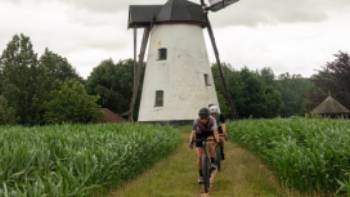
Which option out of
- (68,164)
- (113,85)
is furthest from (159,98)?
(68,164)

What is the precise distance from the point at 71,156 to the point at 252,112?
55908 millimetres

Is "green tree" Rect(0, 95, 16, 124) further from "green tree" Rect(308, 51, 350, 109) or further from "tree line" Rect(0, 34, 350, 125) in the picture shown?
"green tree" Rect(308, 51, 350, 109)

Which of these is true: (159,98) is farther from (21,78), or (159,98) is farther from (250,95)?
(250,95)

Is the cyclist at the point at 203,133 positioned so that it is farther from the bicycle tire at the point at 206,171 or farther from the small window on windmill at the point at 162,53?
the small window on windmill at the point at 162,53

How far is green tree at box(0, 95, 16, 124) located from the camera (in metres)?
46.7

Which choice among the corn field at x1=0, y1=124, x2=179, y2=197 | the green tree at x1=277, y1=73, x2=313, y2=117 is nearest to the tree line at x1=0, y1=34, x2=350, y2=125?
the green tree at x1=277, y1=73, x2=313, y2=117

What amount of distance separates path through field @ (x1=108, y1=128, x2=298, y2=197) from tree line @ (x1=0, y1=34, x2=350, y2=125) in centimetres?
3033

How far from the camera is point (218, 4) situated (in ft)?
139

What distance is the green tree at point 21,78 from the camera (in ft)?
172

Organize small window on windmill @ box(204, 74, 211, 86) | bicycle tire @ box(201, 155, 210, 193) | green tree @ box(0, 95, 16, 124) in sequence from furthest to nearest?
green tree @ box(0, 95, 16, 124), small window on windmill @ box(204, 74, 211, 86), bicycle tire @ box(201, 155, 210, 193)

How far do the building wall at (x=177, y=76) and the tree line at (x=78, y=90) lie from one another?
32.7 feet

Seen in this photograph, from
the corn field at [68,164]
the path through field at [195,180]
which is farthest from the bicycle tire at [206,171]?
the corn field at [68,164]

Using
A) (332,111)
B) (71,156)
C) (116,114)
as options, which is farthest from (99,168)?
(116,114)

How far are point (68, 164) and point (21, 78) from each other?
146 feet
